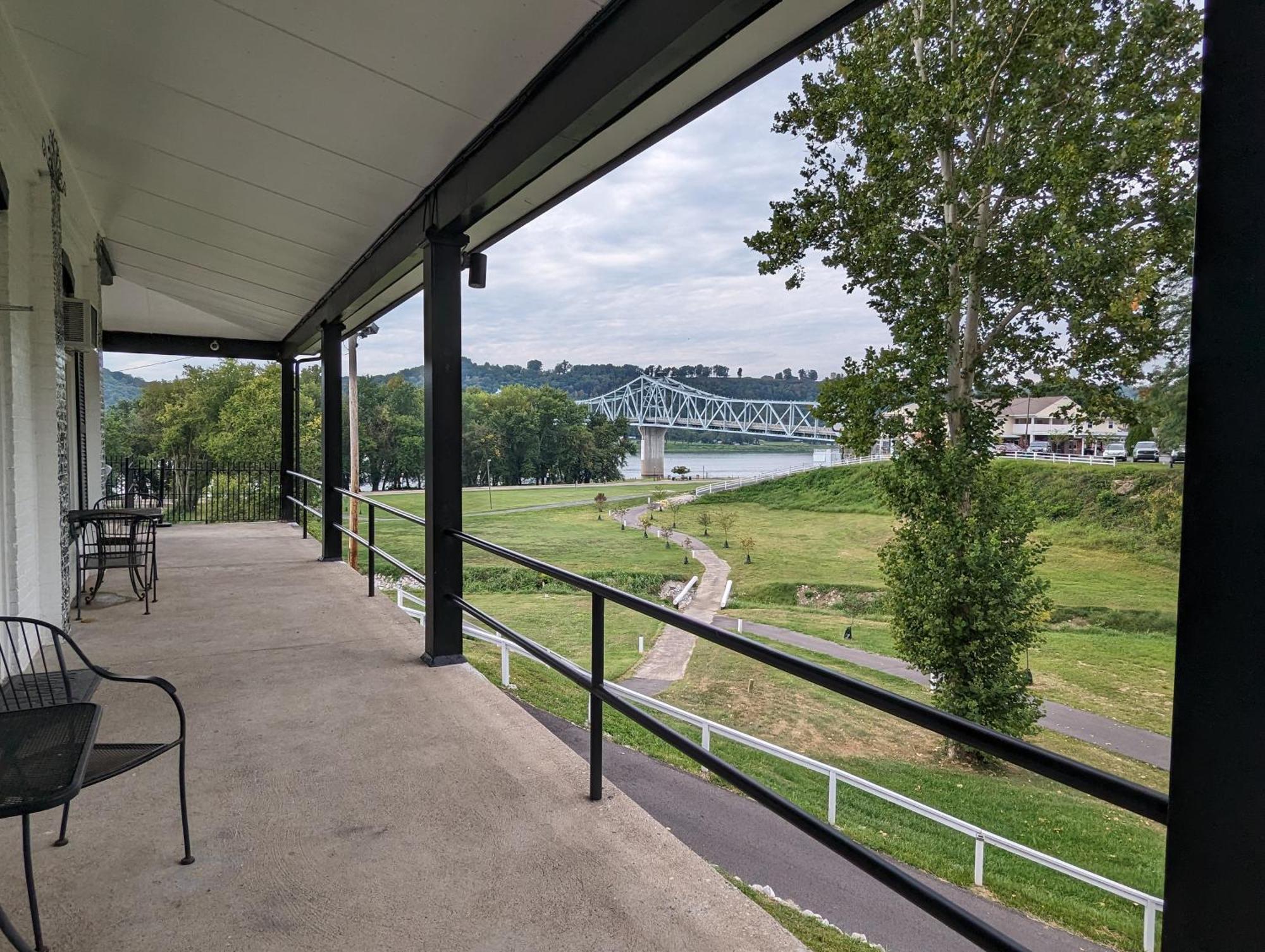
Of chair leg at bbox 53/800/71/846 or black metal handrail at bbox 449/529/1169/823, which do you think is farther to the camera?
chair leg at bbox 53/800/71/846

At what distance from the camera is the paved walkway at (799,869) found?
9992mm

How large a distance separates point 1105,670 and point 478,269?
20.3 meters

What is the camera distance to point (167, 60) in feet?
7.82

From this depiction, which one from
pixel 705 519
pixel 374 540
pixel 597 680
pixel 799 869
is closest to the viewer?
pixel 597 680

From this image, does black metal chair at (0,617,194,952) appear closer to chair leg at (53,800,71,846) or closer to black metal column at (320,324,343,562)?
chair leg at (53,800,71,846)

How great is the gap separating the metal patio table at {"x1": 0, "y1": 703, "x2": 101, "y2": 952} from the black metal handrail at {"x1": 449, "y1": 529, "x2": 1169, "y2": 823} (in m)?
1.24

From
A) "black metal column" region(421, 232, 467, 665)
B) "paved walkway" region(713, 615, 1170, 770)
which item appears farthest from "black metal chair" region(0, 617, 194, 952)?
"paved walkway" region(713, 615, 1170, 770)

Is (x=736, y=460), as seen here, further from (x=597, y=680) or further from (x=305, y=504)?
(x=597, y=680)

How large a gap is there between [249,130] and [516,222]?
1.15 meters

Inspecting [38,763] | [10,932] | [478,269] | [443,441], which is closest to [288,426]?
[478,269]

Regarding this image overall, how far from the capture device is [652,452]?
2269 cm

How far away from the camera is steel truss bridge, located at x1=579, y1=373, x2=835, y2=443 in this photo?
15469 millimetres

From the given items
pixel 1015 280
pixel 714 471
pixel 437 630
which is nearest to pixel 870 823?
pixel 714 471

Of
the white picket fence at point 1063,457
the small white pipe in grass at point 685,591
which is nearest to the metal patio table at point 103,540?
the white picket fence at point 1063,457
